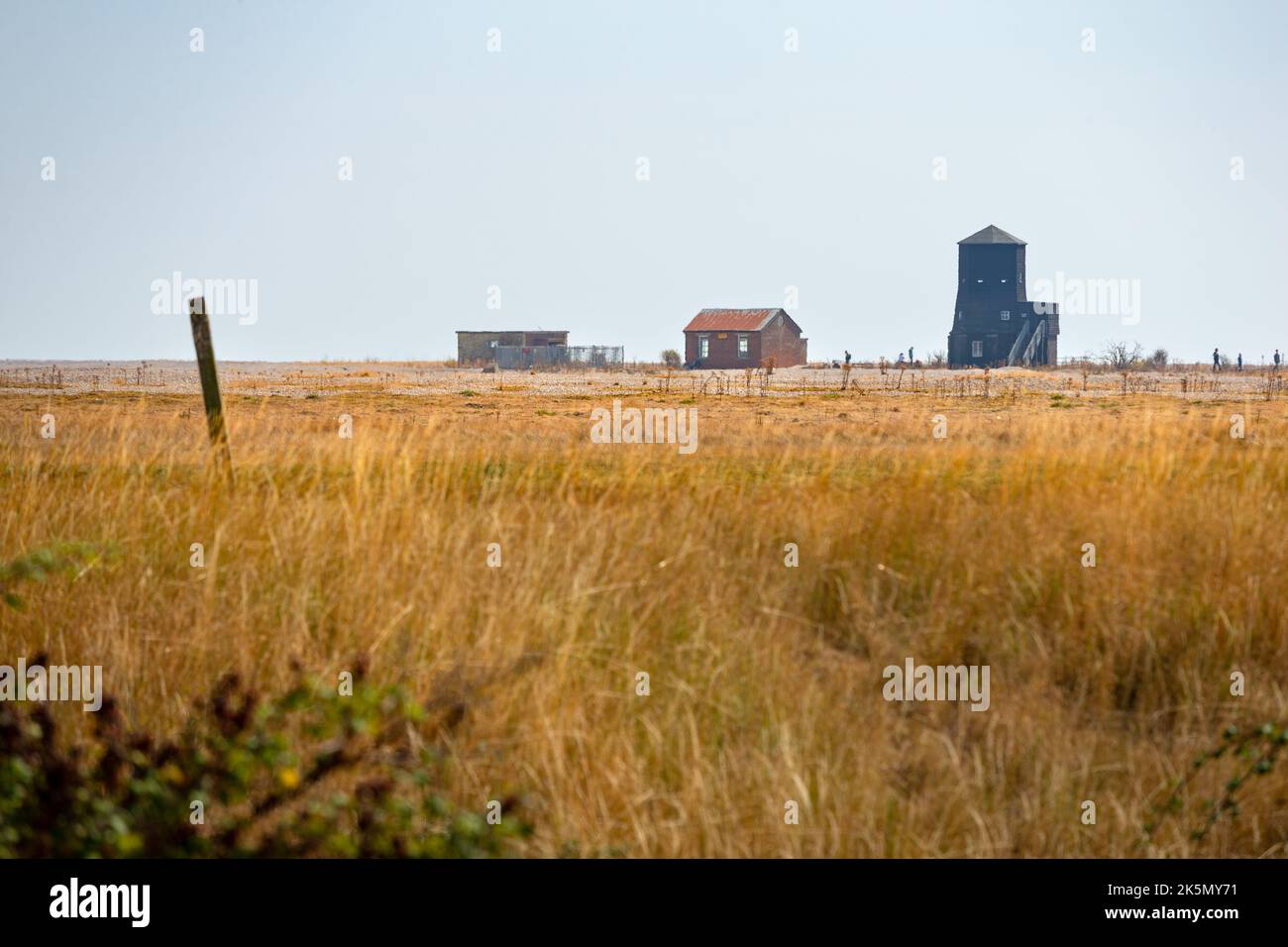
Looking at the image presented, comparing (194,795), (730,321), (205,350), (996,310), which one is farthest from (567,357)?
(194,795)

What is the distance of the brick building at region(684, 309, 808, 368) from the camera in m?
78.9

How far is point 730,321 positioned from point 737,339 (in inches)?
55.0

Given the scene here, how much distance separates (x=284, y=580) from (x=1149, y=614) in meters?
5.24

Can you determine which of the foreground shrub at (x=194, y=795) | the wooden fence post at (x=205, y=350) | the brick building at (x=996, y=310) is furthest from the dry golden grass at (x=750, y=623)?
the brick building at (x=996, y=310)

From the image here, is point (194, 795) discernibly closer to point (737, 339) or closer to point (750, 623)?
point (750, 623)

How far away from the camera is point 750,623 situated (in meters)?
7.85

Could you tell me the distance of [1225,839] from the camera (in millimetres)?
6227

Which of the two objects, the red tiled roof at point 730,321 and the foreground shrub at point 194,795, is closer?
the foreground shrub at point 194,795

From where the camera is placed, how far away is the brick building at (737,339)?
78.9 metres

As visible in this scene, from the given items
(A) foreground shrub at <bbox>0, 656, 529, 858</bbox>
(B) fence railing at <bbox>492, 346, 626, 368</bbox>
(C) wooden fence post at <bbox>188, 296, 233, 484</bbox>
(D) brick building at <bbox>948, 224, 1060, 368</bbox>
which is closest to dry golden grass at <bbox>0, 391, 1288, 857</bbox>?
(C) wooden fence post at <bbox>188, 296, 233, 484</bbox>

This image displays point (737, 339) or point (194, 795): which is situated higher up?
point (737, 339)

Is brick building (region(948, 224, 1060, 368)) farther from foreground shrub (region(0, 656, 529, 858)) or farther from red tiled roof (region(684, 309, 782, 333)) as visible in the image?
foreground shrub (region(0, 656, 529, 858))

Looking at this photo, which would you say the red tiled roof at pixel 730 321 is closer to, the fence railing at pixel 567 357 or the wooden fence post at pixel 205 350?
the fence railing at pixel 567 357
